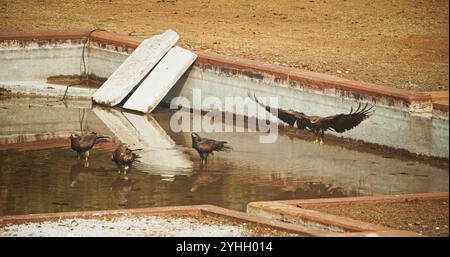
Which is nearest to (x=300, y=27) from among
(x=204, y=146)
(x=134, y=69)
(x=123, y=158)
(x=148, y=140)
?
A: (x=134, y=69)

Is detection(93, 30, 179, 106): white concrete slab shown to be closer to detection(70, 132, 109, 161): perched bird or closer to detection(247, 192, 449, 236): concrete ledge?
detection(70, 132, 109, 161): perched bird

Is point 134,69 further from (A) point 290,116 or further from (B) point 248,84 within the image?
(A) point 290,116

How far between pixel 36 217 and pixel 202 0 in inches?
467

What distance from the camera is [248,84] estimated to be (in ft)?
51.7

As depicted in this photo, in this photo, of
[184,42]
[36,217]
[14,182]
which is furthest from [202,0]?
[36,217]

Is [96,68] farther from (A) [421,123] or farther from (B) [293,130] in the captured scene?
(A) [421,123]

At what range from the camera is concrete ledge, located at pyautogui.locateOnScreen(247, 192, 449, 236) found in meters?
9.74

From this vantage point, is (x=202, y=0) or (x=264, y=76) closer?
(x=264, y=76)

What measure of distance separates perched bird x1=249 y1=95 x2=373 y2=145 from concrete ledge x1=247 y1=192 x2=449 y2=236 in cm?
315

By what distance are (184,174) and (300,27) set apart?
7.16 metres

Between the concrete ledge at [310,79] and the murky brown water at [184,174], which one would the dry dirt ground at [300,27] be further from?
the murky brown water at [184,174]

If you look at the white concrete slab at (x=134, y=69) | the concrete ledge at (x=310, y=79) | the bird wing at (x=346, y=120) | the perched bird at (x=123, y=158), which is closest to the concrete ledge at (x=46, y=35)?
the white concrete slab at (x=134, y=69)
